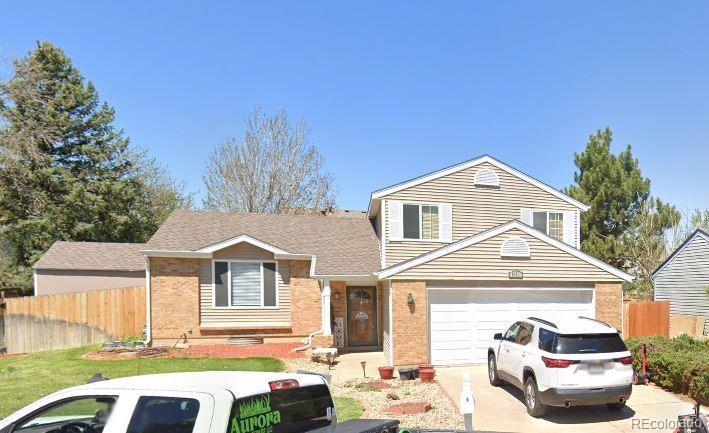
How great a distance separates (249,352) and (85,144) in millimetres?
25326

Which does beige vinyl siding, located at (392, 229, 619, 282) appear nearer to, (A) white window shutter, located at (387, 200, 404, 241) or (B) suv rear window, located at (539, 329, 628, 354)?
(A) white window shutter, located at (387, 200, 404, 241)

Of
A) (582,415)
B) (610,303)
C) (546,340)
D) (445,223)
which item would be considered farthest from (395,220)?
(582,415)

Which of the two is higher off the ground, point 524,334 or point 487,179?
point 487,179

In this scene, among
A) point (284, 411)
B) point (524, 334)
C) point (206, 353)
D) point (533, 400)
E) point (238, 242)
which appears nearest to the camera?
point (284, 411)

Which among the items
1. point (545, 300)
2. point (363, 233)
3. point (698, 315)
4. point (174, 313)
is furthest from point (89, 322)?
point (698, 315)

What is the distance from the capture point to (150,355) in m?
14.3

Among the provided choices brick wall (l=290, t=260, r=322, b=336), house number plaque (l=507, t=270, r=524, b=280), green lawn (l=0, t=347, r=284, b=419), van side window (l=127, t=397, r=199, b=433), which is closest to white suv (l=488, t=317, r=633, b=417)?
house number plaque (l=507, t=270, r=524, b=280)

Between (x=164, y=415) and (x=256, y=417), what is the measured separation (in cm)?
72

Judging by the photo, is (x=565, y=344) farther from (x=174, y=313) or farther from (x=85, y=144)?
(x=85, y=144)

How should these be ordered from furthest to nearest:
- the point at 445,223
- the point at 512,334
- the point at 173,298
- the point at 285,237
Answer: the point at 285,237 < the point at 445,223 < the point at 173,298 < the point at 512,334

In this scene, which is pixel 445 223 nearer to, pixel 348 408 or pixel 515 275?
pixel 515 275

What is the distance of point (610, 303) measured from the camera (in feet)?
45.8

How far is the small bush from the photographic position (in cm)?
882

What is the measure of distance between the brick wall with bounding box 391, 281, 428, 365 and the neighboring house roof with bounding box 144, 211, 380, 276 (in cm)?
270
